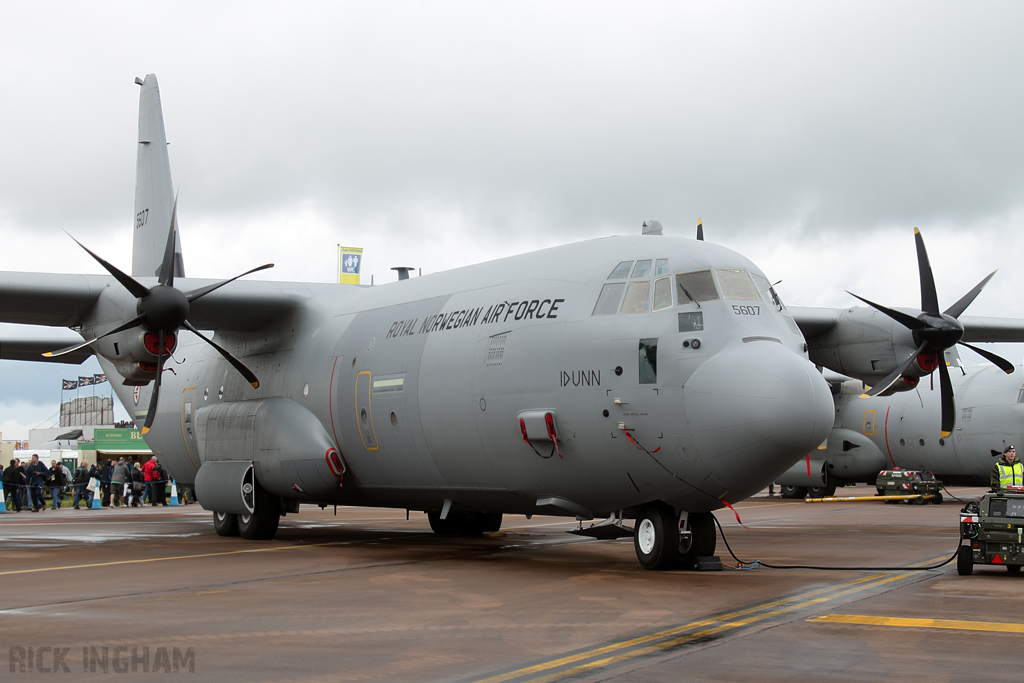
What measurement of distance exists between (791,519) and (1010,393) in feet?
30.8

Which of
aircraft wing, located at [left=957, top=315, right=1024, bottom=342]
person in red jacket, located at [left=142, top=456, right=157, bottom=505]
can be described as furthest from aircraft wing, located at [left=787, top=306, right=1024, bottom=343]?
person in red jacket, located at [left=142, top=456, right=157, bottom=505]

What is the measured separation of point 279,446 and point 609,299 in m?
7.51

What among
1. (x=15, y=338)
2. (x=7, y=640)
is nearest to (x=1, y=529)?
(x=15, y=338)

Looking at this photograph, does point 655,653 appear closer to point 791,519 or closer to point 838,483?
point 791,519

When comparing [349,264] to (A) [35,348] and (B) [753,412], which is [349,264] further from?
(B) [753,412]

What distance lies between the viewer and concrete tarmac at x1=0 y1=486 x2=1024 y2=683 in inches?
262

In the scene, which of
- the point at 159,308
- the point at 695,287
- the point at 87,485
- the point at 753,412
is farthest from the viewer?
the point at 87,485

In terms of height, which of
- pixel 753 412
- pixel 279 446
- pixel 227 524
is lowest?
pixel 227 524

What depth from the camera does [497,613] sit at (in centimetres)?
911

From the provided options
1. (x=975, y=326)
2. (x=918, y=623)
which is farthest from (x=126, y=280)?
(x=975, y=326)

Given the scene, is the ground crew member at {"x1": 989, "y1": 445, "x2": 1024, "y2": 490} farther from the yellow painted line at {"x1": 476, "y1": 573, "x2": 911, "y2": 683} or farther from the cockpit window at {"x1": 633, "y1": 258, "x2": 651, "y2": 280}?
the cockpit window at {"x1": 633, "y1": 258, "x2": 651, "y2": 280}

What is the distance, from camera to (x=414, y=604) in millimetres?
9750

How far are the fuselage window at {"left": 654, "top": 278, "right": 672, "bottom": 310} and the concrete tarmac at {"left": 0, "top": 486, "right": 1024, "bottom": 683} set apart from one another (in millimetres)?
3228

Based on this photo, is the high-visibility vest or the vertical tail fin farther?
the vertical tail fin
